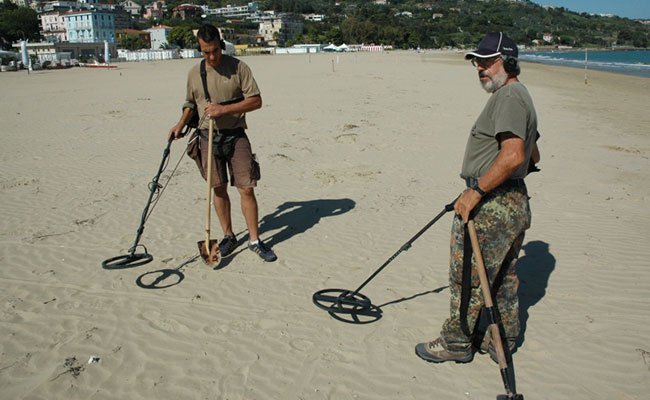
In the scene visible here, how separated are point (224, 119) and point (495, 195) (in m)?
Result: 2.96

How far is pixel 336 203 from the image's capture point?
7527mm

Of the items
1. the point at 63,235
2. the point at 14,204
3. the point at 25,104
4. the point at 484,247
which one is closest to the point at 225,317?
the point at 484,247

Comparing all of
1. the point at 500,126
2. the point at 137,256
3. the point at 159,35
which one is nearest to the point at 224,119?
the point at 137,256

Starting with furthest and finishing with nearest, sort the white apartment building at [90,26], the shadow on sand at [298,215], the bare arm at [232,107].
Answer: the white apartment building at [90,26]
the shadow on sand at [298,215]
the bare arm at [232,107]

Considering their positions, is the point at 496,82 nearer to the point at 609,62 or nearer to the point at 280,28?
the point at 609,62

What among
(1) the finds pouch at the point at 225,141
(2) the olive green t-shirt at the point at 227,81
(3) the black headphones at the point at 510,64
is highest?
(3) the black headphones at the point at 510,64

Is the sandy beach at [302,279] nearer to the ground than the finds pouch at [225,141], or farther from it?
nearer to the ground

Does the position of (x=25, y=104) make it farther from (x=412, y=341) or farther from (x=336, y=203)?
(x=412, y=341)

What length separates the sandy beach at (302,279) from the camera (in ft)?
11.8

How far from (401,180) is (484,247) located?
5434 mm

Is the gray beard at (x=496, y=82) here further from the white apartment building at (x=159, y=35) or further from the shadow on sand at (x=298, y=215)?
the white apartment building at (x=159, y=35)

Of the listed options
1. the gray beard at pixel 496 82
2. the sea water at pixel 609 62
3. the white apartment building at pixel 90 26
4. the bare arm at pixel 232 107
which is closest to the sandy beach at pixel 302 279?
the bare arm at pixel 232 107

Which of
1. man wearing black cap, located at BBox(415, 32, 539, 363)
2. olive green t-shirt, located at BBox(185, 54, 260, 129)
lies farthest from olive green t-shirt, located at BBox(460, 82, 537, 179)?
olive green t-shirt, located at BBox(185, 54, 260, 129)

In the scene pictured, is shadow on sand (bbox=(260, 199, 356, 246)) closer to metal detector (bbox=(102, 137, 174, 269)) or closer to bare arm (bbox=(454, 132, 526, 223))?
metal detector (bbox=(102, 137, 174, 269))
